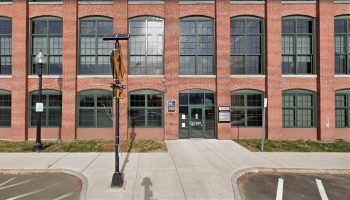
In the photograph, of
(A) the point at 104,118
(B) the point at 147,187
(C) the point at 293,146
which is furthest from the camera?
(A) the point at 104,118

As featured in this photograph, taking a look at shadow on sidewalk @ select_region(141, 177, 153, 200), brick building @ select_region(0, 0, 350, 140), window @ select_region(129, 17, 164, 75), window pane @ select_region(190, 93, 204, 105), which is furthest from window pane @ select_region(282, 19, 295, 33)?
shadow on sidewalk @ select_region(141, 177, 153, 200)

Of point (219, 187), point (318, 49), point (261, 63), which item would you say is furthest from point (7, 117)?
point (318, 49)

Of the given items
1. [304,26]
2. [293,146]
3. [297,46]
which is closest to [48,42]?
[293,146]

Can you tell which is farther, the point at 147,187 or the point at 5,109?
the point at 5,109

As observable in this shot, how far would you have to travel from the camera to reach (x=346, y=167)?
11094mm

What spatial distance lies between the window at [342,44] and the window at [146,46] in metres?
13.3

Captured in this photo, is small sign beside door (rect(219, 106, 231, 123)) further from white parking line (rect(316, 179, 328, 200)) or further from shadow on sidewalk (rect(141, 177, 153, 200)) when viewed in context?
shadow on sidewalk (rect(141, 177, 153, 200))

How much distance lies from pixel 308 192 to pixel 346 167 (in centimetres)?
419

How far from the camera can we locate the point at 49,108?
18.3 m

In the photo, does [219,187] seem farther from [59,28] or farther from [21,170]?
[59,28]

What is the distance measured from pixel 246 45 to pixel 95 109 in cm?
1229

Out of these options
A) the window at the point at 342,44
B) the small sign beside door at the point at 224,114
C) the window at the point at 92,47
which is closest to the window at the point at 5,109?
the window at the point at 92,47

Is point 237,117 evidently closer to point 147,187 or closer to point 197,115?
point 197,115

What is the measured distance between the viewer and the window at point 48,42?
18.4 m
